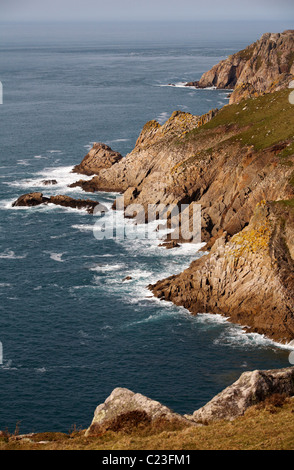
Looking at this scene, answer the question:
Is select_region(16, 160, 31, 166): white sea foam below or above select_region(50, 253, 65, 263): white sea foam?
above

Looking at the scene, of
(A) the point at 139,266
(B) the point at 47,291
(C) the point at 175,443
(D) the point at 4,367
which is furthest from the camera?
(A) the point at 139,266

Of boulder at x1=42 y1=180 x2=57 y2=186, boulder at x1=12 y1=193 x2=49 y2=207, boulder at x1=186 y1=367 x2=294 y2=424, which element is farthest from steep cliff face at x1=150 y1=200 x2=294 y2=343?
boulder at x1=42 y1=180 x2=57 y2=186

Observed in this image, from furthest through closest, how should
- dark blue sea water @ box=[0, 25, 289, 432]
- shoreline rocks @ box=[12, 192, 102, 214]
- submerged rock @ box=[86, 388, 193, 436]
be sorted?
shoreline rocks @ box=[12, 192, 102, 214]
dark blue sea water @ box=[0, 25, 289, 432]
submerged rock @ box=[86, 388, 193, 436]

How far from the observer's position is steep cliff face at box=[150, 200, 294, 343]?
75.8m

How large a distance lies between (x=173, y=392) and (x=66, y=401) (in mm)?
10456

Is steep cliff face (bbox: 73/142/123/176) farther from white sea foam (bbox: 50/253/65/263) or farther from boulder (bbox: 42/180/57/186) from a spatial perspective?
white sea foam (bbox: 50/253/65/263)

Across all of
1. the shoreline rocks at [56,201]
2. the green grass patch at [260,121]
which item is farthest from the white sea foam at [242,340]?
the shoreline rocks at [56,201]

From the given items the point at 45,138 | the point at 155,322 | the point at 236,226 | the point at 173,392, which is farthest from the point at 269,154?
the point at 45,138

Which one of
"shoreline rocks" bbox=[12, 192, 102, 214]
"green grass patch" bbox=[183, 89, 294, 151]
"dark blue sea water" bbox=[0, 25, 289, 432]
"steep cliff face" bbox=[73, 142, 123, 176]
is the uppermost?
"green grass patch" bbox=[183, 89, 294, 151]

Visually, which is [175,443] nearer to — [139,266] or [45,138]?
[139,266]

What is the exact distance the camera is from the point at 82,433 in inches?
1917

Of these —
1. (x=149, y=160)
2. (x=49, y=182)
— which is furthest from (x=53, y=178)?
(x=149, y=160)

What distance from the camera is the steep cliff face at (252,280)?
75.8m

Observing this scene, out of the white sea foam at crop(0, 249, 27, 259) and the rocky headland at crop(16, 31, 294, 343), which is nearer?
the rocky headland at crop(16, 31, 294, 343)
